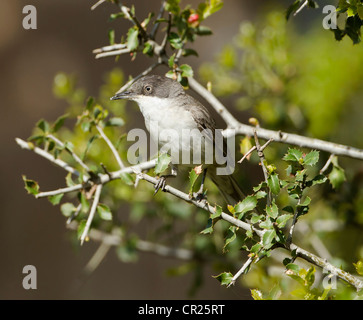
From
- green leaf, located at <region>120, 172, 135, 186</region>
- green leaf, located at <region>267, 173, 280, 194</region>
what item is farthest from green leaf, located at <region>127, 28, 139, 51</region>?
green leaf, located at <region>267, 173, 280, 194</region>

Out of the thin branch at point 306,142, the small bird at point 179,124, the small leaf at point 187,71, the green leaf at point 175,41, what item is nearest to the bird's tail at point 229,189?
the small bird at point 179,124

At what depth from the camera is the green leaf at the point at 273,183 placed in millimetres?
2064

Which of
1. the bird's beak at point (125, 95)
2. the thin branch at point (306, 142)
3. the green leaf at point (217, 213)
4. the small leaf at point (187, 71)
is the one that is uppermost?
the bird's beak at point (125, 95)

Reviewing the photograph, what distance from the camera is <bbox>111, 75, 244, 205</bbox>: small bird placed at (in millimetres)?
3311

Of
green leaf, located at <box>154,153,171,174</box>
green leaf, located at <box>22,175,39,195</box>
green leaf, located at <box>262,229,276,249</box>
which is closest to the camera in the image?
green leaf, located at <box>262,229,276,249</box>

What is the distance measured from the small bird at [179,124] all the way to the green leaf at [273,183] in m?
1.23

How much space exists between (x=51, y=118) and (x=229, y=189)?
9.43 ft

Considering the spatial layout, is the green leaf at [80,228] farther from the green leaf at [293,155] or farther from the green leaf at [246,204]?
the green leaf at [293,155]

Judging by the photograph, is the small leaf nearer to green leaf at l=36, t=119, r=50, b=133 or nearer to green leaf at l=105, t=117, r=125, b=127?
green leaf at l=105, t=117, r=125, b=127

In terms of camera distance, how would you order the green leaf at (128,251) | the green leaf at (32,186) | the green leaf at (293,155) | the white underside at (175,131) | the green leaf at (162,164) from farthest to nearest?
the green leaf at (128,251)
the white underside at (175,131)
the green leaf at (32,186)
the green leaf at (162,164)
the green leaf at (293,155)

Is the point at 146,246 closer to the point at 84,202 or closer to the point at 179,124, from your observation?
the point at 179,124
